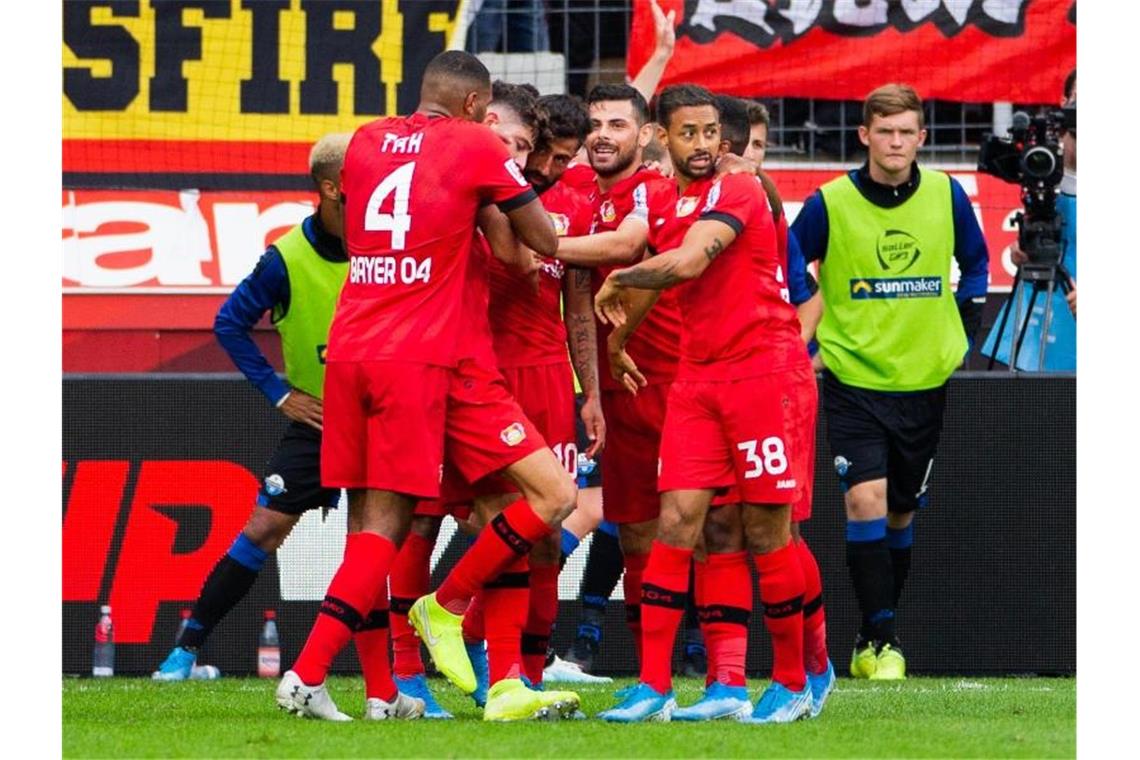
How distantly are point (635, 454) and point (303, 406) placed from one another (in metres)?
1.39

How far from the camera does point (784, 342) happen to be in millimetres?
7008

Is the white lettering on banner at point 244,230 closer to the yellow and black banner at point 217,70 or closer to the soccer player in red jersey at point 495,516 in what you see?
the yellow and black banner at point 217,70

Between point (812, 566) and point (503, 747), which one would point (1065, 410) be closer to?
point (812, 566)

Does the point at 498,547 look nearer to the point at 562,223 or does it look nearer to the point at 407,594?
the point at 407,594

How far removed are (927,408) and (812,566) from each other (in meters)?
2.04

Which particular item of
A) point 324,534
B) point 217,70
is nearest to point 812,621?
point 324,534

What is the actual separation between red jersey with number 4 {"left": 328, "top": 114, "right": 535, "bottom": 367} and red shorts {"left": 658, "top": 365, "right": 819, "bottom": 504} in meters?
0.81

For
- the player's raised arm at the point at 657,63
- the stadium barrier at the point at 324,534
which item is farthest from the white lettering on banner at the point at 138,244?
the player's raised arm at the point at 657,63

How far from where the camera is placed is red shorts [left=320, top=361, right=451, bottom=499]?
263 inches

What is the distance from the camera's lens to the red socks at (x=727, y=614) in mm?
7004

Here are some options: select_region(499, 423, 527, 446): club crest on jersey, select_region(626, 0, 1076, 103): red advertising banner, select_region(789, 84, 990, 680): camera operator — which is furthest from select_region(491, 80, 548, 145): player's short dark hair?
select_region(626, 0, 1076, 103): red advertising banner

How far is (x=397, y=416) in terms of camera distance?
668cm

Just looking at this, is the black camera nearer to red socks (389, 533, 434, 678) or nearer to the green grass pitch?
the green grass pitch

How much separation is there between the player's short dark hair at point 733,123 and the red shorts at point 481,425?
1.26 meters
